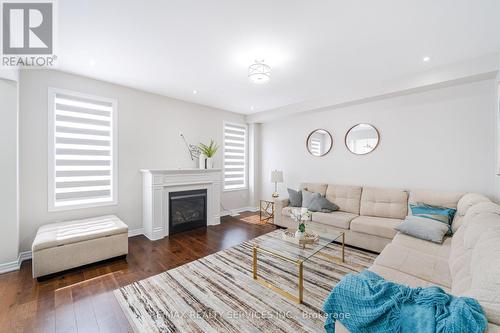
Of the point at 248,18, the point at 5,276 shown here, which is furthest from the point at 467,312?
the point at 5,276

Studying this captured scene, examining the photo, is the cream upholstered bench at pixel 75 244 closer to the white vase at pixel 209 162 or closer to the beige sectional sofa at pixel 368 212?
the white vase at pixel 209 162

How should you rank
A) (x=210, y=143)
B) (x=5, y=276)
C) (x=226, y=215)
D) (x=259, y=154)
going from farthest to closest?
(x=259, y=154), (x=226, y=215), (x=210, y=143), (x=5, y=276)

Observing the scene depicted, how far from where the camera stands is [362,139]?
4047mm

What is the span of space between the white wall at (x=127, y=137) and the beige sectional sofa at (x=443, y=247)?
2.66m

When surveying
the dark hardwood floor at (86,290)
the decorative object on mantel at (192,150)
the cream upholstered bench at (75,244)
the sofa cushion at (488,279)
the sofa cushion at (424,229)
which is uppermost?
the decorative object on mantel at (192,150)

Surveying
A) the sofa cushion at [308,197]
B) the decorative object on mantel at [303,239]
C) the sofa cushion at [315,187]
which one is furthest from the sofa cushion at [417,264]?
the sofa cushion at [315,187]

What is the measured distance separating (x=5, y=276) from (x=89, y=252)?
34.7 inches

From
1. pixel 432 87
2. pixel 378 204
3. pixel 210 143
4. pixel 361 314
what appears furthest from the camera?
pixel 210 143

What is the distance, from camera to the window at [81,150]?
3096mm

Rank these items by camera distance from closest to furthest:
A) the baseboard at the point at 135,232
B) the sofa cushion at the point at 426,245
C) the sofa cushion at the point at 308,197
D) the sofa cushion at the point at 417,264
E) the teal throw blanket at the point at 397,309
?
the teal throw blanket at the point at 397,309
the sofa cushion at the point at 417,264
the sofa cushion at the point at 426,245
the baseboard at the point at 135,232
the sofa cushion at the point at 308,197

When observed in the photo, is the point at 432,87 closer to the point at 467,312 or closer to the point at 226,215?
the point at 467,312

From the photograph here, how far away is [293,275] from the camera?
249cm

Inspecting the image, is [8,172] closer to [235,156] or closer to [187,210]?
[187,210]
